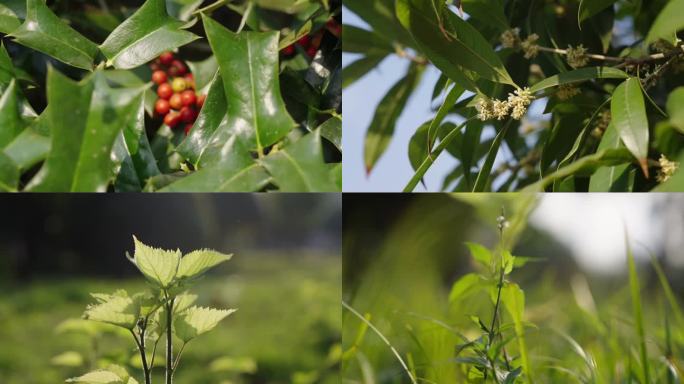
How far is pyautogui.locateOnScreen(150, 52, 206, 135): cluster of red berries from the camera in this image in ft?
2.80

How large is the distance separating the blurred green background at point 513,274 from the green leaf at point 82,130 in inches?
12.9

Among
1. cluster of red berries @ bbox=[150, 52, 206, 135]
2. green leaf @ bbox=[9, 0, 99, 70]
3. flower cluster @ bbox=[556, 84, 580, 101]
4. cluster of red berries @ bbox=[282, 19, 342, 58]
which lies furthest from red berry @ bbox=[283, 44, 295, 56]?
flower cluster @ bbox=[556, 84, 580, 101]

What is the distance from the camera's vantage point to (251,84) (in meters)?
0.68

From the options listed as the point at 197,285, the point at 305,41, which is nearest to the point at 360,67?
the point at 305,41

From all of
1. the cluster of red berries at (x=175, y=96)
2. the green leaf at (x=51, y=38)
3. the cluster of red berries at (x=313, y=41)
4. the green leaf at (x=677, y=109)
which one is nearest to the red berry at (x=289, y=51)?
the cluster of red berries at (x=313, y=41)

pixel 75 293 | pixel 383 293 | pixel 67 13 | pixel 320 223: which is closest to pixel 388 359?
pixel 383 293

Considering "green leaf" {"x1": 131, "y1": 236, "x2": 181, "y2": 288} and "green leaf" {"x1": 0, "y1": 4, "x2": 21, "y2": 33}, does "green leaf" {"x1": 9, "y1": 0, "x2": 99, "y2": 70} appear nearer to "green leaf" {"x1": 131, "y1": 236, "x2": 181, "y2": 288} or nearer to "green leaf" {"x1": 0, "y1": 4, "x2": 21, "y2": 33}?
"green leaf" {"x1": 0, "y1": 4, "x2": 21, "y2": 33}

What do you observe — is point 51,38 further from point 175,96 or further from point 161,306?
point 161,306

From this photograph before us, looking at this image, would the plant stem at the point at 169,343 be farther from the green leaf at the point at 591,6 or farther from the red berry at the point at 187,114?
the green leaf at the point at 591,6

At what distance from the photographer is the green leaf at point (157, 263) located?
662mm

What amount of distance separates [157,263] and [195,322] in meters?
0.07

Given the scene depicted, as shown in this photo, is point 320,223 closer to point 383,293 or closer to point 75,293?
point 383,293

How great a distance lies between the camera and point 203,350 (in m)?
0.95

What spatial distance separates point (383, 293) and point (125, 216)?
1.08 ft
